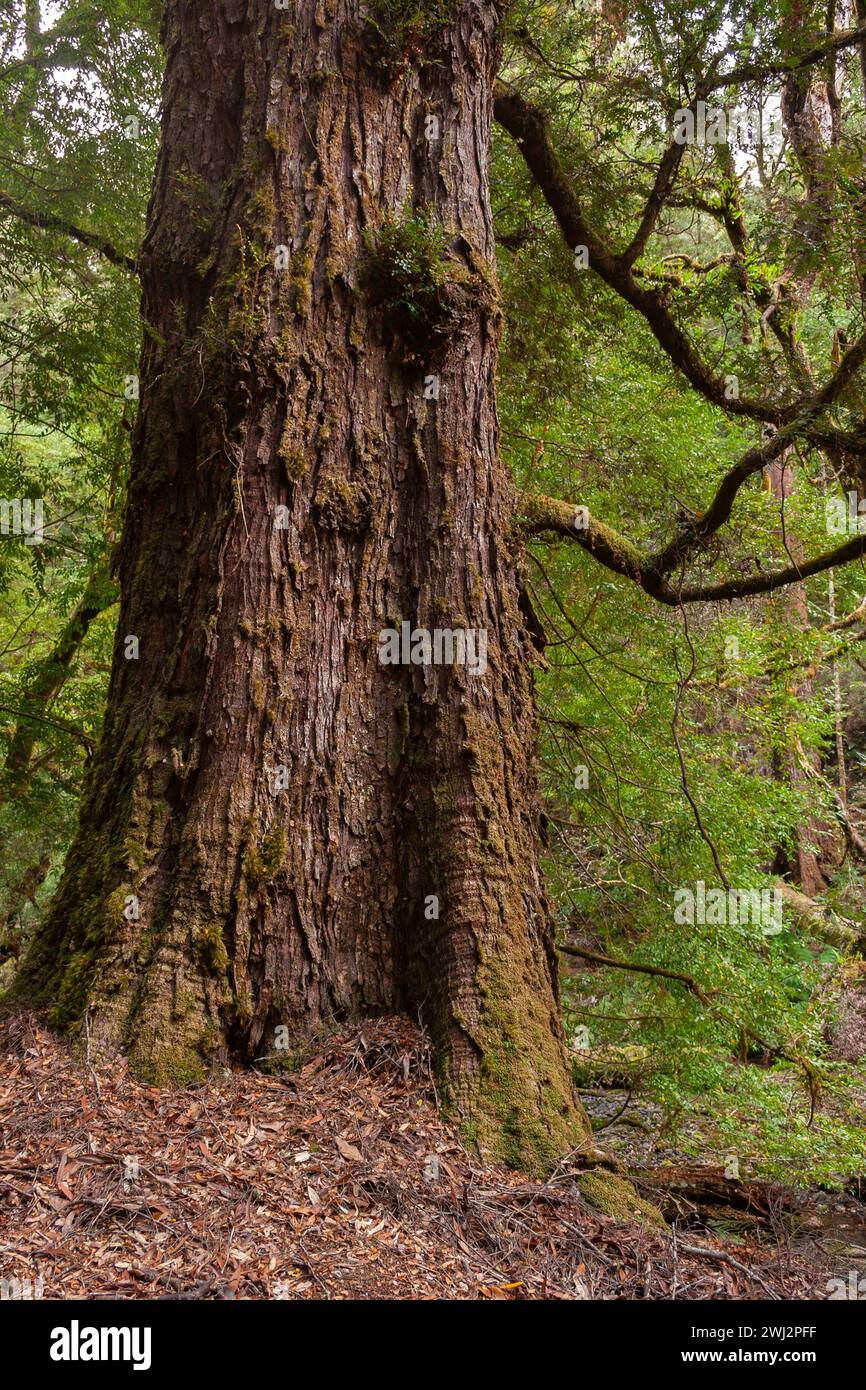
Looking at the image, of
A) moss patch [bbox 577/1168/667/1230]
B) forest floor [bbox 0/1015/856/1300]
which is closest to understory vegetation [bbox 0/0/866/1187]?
moss patch [bbox 577/1168/667/1230]

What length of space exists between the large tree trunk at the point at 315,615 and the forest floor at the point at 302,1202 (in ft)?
0.56

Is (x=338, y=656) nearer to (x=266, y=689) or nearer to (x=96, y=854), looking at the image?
(x=266, y=689)

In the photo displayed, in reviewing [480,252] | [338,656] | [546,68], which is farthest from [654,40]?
[338,656]

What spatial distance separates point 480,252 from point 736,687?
578 cm

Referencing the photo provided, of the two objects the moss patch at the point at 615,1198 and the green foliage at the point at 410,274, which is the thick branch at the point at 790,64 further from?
the moss patch at the point at 615,1198

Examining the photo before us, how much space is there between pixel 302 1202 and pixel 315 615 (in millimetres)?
1996

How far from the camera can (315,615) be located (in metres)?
3.70

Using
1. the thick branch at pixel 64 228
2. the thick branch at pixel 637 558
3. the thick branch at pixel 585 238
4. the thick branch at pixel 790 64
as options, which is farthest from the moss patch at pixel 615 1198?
the thick branch at pixel 64 228

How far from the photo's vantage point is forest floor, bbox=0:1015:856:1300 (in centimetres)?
252

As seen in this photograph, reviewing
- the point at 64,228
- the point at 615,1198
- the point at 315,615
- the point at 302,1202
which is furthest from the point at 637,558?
the point at 64,228

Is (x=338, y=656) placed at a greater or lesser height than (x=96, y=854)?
greater

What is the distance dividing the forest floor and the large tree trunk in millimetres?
169

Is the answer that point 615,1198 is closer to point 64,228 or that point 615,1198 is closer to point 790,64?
point 790,64

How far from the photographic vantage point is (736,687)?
8977 mm
